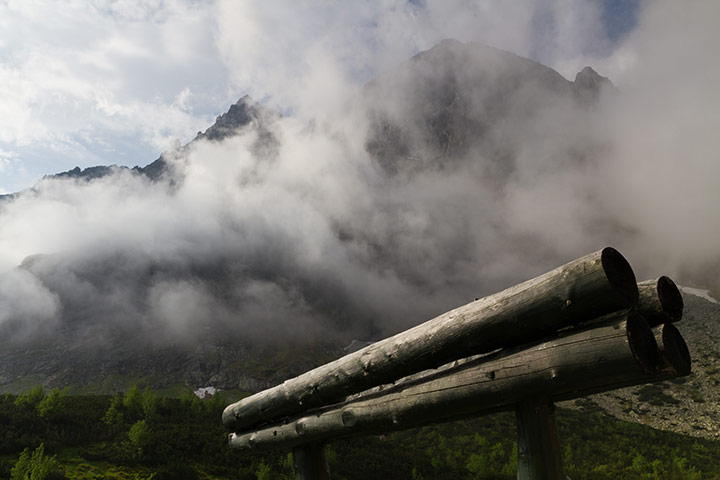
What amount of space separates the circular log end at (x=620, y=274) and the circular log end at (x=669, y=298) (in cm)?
32

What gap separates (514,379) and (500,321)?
494 millimetres

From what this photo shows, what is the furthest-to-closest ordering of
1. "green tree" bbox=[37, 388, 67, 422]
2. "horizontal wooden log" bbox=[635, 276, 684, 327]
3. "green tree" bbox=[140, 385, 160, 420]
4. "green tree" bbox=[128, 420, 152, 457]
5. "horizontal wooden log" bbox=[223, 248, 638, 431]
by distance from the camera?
"green tree" bbox=[140, 385, 160, 420] → "green tree" bbox=[37, 388, 67, 422] → "green tree" bbox=[128, 420, 152, 457] → "horizontal wooden log" bbox=[635, 276, 684, 327] → "horizontal wooden log" bbox=[223, 248, 638, 431]

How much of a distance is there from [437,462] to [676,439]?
87.9 m

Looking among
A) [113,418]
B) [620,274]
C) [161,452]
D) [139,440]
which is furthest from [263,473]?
[620,274]

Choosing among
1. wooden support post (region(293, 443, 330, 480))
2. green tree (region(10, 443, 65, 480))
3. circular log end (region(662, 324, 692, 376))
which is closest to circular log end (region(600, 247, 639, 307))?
circular log end (region(662, 324, 692, 376))

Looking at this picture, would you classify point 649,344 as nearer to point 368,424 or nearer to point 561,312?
point 561,312

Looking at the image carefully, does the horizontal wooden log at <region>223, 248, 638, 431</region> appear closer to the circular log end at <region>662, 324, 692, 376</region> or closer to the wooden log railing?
the wooden log railing

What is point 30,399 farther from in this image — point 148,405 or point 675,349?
point 675,349

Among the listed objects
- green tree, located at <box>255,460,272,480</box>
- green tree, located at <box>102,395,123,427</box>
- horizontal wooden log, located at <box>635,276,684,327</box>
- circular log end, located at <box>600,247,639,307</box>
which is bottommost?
green tree, located at <box>255,460,272,480</box>

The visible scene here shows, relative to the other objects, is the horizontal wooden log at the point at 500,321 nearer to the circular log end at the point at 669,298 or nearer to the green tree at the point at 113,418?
the circular log end at the point at 669,298

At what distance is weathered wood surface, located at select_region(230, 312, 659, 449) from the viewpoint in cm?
287

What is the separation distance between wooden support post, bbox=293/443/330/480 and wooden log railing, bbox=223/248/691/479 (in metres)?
1.16

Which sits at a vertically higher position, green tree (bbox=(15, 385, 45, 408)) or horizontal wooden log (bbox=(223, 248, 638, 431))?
green tree (bbox=(15, 385, 45, 408))

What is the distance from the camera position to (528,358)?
3.29 metres
